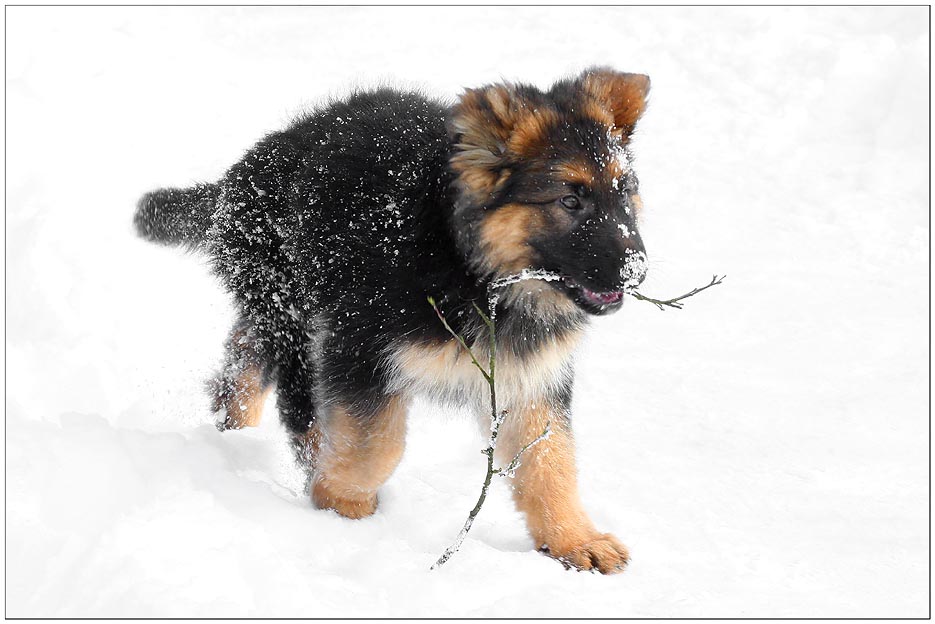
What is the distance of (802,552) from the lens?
398 centimetres

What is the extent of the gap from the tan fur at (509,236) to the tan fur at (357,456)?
0.78 meters

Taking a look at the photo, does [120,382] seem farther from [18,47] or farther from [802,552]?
[18,47]

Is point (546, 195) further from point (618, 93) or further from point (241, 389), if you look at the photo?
point (241, 389)

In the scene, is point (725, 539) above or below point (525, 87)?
below

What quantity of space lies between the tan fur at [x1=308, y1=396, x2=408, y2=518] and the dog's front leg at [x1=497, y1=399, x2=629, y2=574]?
49 cm

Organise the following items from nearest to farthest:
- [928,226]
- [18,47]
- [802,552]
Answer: [802,552], [928,226], [18,47]

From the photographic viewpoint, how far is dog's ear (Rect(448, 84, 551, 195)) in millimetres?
3336

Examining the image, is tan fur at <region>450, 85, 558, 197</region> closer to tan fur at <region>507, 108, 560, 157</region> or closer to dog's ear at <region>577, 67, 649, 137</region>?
tan fur at <region>507, 108, 560, 157</region>

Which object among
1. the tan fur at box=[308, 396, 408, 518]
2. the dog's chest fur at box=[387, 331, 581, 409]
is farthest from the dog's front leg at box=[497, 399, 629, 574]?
the tan fur at box=[308, 396, 408, 518]

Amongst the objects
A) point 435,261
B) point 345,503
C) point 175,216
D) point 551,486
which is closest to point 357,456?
point 345,503

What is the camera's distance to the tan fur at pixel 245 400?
4961mm

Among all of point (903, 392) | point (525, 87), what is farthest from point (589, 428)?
point (525, 87)

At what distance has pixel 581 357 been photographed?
427 centimetres

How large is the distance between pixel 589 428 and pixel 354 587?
2.38 meters
